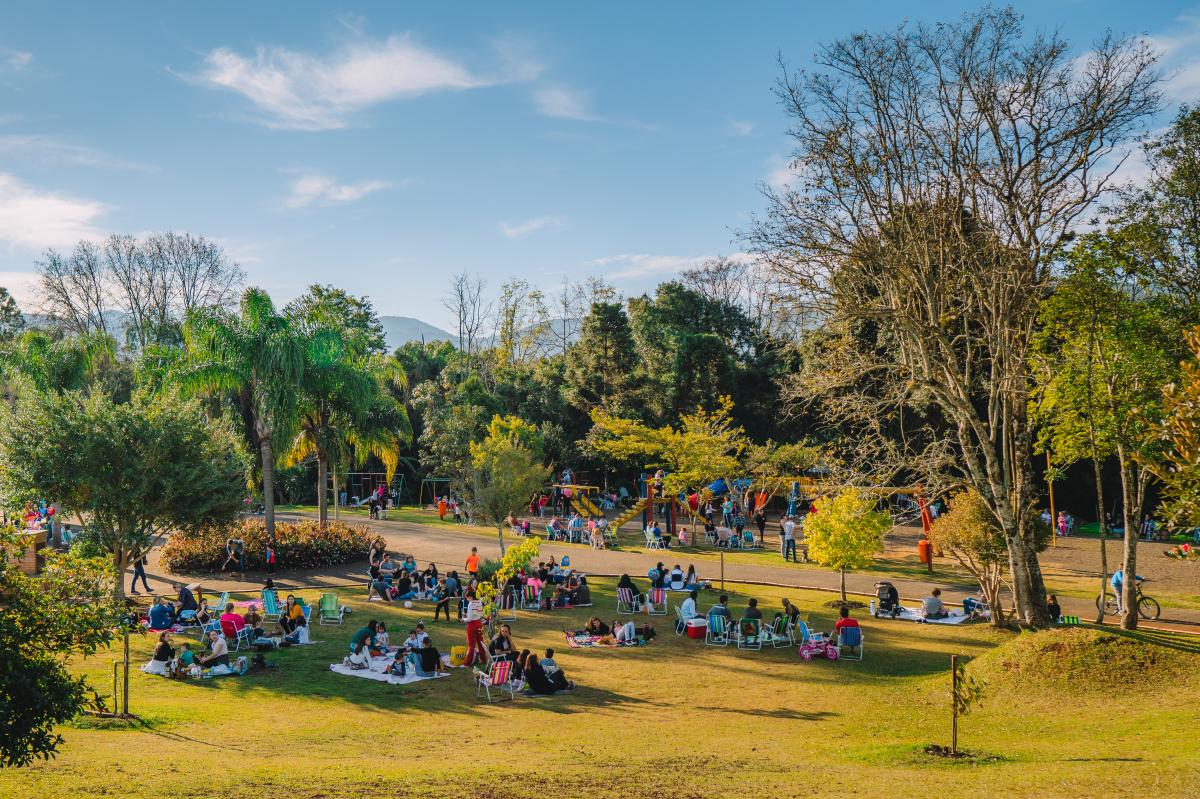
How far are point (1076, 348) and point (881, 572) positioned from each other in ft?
39.4

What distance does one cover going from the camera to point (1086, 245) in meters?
18.2

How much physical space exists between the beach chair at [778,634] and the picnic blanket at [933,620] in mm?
4349

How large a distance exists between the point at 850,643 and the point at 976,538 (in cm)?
413

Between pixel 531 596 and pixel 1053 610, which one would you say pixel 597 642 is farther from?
pixel 1053 610

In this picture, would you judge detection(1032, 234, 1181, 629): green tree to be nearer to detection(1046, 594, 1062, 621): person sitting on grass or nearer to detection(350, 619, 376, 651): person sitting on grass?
detection(1046, 594, 1062, 621): person sitting on grass

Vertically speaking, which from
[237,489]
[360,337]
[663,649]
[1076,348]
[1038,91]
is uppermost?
[1038,91]

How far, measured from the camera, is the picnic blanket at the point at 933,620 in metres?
21.8

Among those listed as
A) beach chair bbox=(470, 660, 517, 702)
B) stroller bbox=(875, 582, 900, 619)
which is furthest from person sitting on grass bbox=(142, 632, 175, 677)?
stroller bbox=(875, 582, 900, 619)

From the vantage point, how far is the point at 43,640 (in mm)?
7652

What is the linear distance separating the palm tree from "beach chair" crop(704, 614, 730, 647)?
608 inches

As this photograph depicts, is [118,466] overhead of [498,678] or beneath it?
overhead

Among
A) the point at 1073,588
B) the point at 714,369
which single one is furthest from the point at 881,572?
the point at 714,369

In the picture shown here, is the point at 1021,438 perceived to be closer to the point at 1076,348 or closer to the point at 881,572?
the point at 1076,348

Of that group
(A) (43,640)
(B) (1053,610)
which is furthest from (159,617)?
(B) (1053,610)
